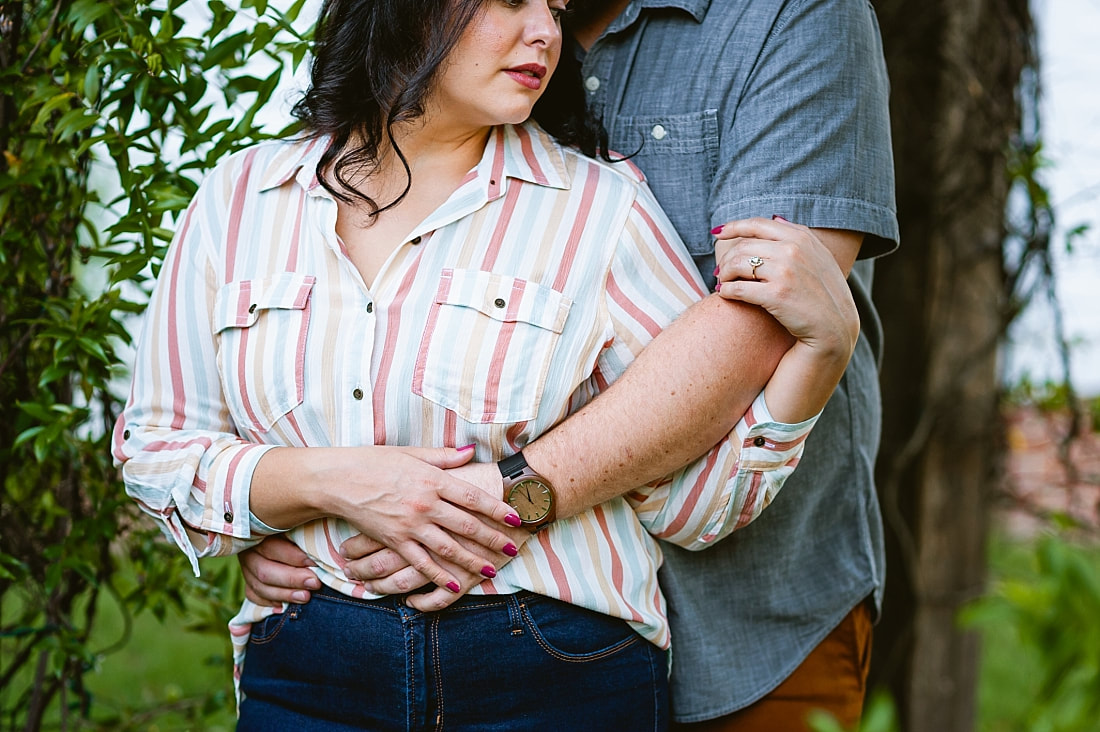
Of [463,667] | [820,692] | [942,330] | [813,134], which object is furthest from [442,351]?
[942,330]

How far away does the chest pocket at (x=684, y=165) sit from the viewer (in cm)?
156

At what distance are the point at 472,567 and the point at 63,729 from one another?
3.33ft

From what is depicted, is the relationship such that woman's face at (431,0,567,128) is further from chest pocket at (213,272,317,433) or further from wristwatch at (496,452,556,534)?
wristwatch at (496,452,556,534)

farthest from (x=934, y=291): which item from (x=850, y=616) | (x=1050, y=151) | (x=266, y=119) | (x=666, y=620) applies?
(x=266, y=119)

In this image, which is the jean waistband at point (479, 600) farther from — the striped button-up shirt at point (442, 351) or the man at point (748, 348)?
the man at point (748, 348)

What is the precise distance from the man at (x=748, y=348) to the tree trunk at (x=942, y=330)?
977 millimetres

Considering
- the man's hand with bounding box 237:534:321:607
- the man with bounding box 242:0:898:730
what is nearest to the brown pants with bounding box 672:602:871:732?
the man with bounding box 242:0:898:730

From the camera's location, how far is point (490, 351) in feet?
4.58

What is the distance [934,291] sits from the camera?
8.86 ft

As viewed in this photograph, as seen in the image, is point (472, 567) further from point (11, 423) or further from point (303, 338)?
point (11, 423)

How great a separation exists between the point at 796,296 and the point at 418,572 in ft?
1.91

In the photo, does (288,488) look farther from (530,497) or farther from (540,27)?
(540,27)

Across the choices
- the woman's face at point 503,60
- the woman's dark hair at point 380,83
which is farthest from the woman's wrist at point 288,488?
the woman's face at point 503,60

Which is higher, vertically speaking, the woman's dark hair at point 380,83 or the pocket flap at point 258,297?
the woman's dark hair at point 380,83
